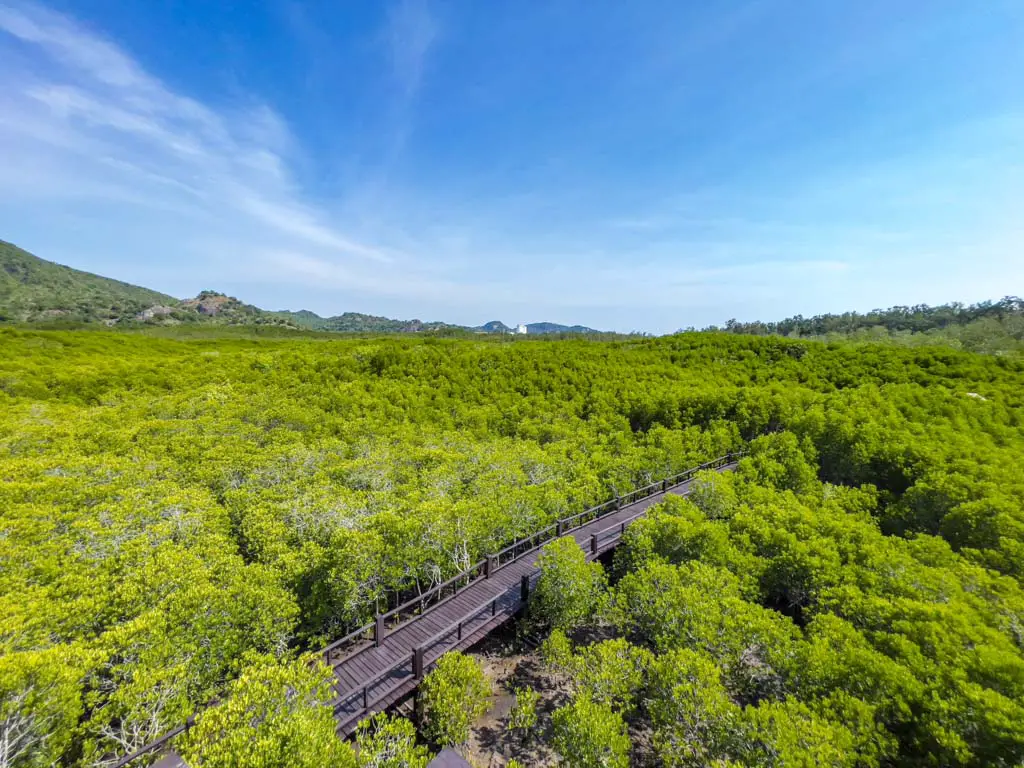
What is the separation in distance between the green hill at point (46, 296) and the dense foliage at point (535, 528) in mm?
123646

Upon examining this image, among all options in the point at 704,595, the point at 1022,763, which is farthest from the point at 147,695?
the point at 1022,763

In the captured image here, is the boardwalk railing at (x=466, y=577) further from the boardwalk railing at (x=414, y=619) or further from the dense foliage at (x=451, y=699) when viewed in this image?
the dense foliage at (x=451, y=699)

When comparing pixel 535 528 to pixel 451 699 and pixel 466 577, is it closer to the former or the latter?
pixel 466 577

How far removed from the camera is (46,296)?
15225 centimetres

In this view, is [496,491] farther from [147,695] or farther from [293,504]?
[147,695]

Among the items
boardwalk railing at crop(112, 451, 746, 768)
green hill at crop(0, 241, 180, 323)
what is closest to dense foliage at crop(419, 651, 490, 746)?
boardwalk railing at crop(112, 451, 746, 768)

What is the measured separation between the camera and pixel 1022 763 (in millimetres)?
6863

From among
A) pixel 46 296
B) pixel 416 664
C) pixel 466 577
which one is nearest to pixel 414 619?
pixel 416 664

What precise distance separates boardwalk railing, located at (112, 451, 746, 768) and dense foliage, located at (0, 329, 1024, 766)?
0.62 m

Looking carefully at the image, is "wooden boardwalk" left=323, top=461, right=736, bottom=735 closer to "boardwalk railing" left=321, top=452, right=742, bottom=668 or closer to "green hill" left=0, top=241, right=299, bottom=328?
"boardwalk railing" left=321, top=452, right=742, bottom=668

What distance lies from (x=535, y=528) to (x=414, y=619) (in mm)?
6154

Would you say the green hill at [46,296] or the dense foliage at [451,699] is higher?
the green hill at [46,296]

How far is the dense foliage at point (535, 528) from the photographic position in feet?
26.9

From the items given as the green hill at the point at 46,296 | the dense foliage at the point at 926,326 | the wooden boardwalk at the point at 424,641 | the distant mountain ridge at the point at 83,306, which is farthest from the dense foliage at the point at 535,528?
the green hill at the point at 46,296
